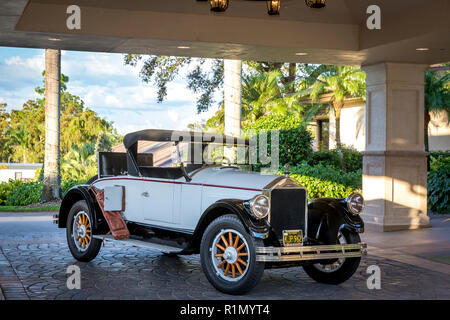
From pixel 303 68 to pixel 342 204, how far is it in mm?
20383

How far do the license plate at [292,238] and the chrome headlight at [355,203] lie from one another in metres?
0.81

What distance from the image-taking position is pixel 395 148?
10242mm

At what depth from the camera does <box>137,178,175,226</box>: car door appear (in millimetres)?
6422

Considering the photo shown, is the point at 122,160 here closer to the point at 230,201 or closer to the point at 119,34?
the point at 119,34

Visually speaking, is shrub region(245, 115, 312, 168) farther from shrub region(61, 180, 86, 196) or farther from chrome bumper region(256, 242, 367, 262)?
chrome bumper region(256, 242, 367, 262)

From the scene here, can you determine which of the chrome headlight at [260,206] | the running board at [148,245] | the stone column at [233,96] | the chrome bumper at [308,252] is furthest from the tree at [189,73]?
the chrome bumper at [308,252]

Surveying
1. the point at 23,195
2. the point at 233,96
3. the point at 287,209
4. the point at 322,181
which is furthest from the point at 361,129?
the point at 287,209

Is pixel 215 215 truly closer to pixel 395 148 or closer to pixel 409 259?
pixel 409 259

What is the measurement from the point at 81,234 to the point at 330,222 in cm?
328

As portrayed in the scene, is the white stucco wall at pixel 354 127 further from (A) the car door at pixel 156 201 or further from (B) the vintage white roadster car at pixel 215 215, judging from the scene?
(A) the car door at pixel 156 201

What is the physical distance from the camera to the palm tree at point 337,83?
2183cm

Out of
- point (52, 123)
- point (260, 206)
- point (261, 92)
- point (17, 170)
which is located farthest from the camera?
point (17, 170)

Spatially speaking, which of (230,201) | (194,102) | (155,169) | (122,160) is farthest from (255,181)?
(194,102)

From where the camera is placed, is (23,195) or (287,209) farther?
(23,195)
